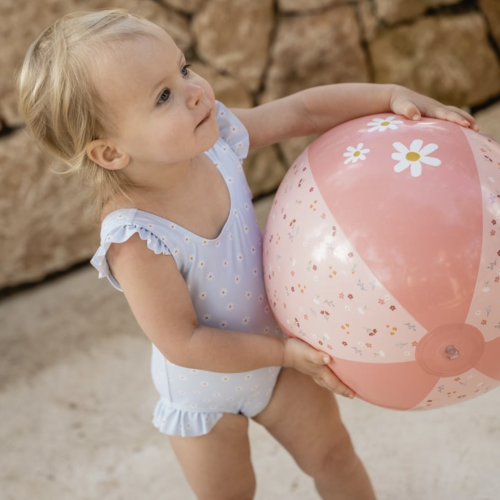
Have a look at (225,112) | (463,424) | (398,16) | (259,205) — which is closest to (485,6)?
(398,16)

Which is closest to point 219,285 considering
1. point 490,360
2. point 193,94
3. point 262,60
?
point 193,94

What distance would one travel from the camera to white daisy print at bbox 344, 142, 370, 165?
1.16 metres

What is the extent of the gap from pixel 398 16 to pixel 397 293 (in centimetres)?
208

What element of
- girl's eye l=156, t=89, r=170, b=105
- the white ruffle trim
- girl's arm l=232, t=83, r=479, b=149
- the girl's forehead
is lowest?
the white ruffle trim

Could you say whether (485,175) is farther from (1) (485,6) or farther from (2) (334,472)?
(1) (485,6)

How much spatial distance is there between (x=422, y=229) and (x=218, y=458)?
587mm

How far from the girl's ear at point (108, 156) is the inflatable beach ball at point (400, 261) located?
0.27m

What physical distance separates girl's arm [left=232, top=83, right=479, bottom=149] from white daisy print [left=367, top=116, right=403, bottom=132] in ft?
0.18

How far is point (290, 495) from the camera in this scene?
1.79 meters

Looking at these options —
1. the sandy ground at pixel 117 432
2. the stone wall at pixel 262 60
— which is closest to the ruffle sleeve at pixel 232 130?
the sandy ground at pixel 117 432

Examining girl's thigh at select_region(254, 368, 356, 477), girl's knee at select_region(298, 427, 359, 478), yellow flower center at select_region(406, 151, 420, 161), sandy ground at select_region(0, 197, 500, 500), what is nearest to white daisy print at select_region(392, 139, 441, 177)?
yellow flower center at select_region(406, 151, 420, 161)

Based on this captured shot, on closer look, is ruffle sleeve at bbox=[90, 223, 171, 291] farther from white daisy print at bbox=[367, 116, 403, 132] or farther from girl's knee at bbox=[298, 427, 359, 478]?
girl's knee at bbox=[298, 427, 359, 478]

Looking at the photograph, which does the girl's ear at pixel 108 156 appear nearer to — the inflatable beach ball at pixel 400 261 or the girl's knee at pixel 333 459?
the inflatable beach ball at pixel 400 261

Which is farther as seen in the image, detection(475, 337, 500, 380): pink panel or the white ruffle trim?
the white ruffle trim
